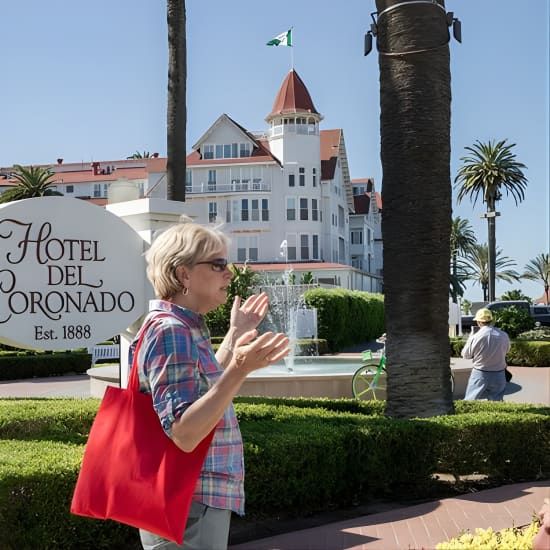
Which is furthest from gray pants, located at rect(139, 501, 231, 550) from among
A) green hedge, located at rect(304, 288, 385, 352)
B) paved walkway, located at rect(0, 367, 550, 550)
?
green hedge, located at rect(304, 288, 385, 352)

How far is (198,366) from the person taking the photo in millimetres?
2445

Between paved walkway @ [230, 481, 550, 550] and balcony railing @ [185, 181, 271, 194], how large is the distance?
48.5m

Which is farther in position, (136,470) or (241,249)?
(241,249)

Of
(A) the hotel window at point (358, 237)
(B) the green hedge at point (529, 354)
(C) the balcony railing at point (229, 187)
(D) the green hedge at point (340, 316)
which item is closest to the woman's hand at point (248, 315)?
(B) the green hedge at point (529, 354)

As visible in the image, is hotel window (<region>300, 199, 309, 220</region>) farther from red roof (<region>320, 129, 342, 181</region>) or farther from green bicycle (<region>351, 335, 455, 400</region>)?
green bicycle (<region>351, 335, 455, 400</region>)

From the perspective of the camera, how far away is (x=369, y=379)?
12000 millimetres

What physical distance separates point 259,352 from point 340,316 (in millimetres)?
28817

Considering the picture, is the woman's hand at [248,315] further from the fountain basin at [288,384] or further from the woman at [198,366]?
the fountain basin at [288,384]

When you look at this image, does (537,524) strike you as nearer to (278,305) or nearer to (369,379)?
(369,379)

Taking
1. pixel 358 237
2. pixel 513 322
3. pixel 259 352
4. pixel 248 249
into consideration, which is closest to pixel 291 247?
pixel 248 249

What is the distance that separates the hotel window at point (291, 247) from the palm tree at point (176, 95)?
4267 centimetres

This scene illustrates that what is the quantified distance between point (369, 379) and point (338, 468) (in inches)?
240

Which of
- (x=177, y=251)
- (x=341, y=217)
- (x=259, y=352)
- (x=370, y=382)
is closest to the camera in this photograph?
(x=259, y=352)

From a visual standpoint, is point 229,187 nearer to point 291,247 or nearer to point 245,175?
point 245,175
